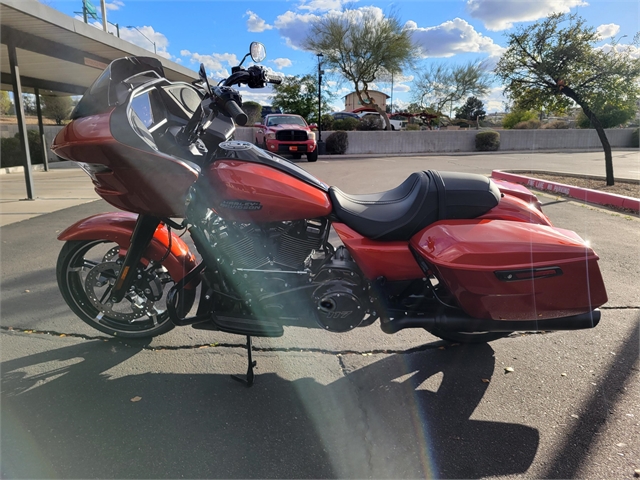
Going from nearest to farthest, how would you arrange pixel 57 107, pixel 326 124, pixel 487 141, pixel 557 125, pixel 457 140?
pixel 487 141
pixel 457 140
pixel 326 124
pixel 57 107
pixel 557 125

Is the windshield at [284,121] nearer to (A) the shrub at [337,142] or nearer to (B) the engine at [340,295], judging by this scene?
(A) the shrub at [337,142]

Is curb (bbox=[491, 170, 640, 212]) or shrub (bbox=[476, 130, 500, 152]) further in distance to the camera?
shrub (bbox=[476, 130, 500, 152])

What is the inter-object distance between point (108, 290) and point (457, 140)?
2392cm

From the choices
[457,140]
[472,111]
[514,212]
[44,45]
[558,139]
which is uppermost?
[472,111]

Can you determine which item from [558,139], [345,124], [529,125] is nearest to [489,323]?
[345,124]

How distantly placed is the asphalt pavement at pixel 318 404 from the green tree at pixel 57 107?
27603mm

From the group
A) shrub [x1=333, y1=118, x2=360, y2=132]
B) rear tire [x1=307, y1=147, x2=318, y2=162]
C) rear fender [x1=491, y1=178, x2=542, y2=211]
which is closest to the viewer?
rear fender [x1=491, y1=178, x2=542, y2=211]

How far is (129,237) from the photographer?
109 inches

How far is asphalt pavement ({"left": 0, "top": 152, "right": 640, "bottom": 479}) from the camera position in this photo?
6.54 feet

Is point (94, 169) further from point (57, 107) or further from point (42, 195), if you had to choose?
point (57, 107)

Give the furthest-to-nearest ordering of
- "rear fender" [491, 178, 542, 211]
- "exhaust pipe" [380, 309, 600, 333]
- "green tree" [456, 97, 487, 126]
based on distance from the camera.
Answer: "green tree" [456, 97, 487, 126], "rear fender" [491, 178, 542, 211], "exhaust pipe" [380, 309, 600, 333]

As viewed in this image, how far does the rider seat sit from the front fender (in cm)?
118

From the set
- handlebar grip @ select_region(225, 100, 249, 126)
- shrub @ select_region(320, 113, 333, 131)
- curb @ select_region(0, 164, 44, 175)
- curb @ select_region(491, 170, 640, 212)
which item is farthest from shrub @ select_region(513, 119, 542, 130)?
handlebar grip @ select_region(225, 100, 249, 126)

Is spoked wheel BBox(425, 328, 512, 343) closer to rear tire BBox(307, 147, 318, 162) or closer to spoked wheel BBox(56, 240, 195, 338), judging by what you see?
spoked wheel BBox(56, 240, 195, 338)
